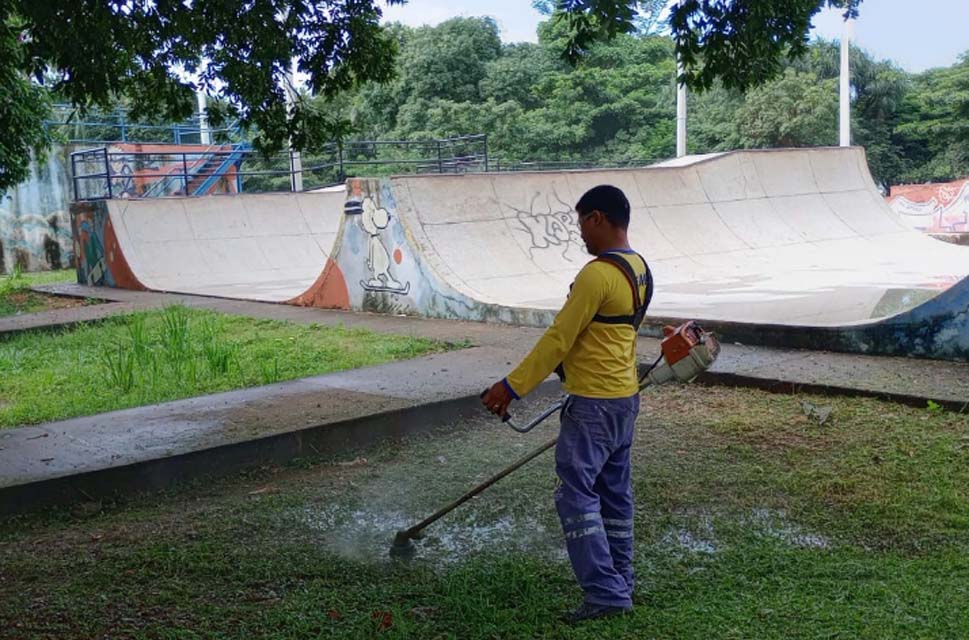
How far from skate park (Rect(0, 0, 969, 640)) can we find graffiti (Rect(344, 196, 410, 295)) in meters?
0.04

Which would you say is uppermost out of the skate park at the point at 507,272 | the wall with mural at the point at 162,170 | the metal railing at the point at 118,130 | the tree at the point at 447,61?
the tree at the point at 447,61

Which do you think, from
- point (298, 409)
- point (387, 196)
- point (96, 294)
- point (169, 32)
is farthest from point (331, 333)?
point (96, 294)

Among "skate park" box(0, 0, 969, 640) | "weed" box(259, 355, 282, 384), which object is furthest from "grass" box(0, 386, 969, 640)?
"weed" box(259, 355, 282, 384)

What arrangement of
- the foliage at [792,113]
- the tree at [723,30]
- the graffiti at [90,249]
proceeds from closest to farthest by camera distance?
the tree at [723,30], the graffiti at [90,249], the foliage at [792,113]

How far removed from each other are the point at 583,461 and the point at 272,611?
1.27 metres

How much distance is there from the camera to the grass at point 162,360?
7.35 meters

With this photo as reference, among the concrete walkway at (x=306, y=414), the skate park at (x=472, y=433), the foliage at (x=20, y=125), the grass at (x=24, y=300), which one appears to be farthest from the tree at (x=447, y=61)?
the concrete walkway at (x=306, y=414)

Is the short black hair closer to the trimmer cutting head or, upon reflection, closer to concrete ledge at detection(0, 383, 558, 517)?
the trimmer cutting head

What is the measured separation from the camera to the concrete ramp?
1018 cm

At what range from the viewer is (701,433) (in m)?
6.12

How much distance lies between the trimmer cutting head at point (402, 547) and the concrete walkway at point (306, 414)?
1.78 m

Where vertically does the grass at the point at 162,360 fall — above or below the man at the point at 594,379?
below

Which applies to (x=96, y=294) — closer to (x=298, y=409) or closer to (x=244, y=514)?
(x=298, y=409)

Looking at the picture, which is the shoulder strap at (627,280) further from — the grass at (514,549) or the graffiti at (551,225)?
the graffiti at (551,225)
